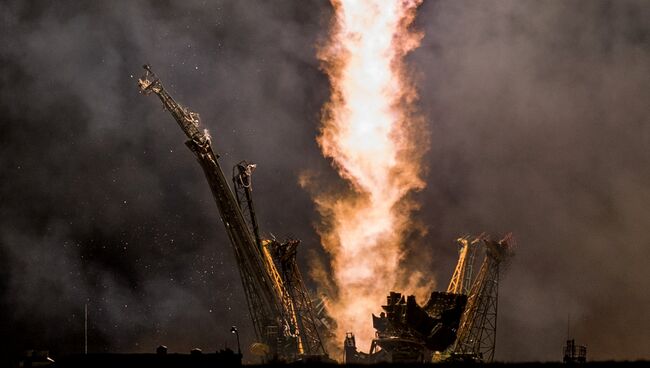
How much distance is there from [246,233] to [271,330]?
34.5 ft

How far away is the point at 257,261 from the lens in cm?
9906

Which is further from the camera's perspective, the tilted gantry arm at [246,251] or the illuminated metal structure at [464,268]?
the illuminated metal structure at [464,268]

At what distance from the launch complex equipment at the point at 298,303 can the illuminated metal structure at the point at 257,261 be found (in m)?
0.10

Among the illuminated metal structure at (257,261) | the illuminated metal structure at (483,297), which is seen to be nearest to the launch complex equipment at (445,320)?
the illuminated metal structure at (483,297)

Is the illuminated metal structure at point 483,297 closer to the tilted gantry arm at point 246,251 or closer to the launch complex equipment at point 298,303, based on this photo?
the launch complex equipment at point 298,303

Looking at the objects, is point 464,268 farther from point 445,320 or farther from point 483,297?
point 445,320

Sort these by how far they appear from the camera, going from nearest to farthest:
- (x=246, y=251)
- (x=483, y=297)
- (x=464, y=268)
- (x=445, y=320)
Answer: (x=445, y=320) → (x=246, y=251) → (x=483, y=297) → (x=464, y=268)

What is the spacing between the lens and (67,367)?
74.1 m

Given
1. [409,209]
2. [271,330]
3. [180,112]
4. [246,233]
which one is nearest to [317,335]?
[271,330]

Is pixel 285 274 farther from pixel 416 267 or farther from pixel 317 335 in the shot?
pixel 416 267

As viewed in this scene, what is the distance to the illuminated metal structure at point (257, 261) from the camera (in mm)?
97500

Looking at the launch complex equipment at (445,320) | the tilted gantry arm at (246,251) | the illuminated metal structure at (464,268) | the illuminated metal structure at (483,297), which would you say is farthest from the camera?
the illuminated metal structure at (464,268)

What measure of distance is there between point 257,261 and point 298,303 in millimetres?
9802

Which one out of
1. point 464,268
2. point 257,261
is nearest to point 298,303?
point 257,261
